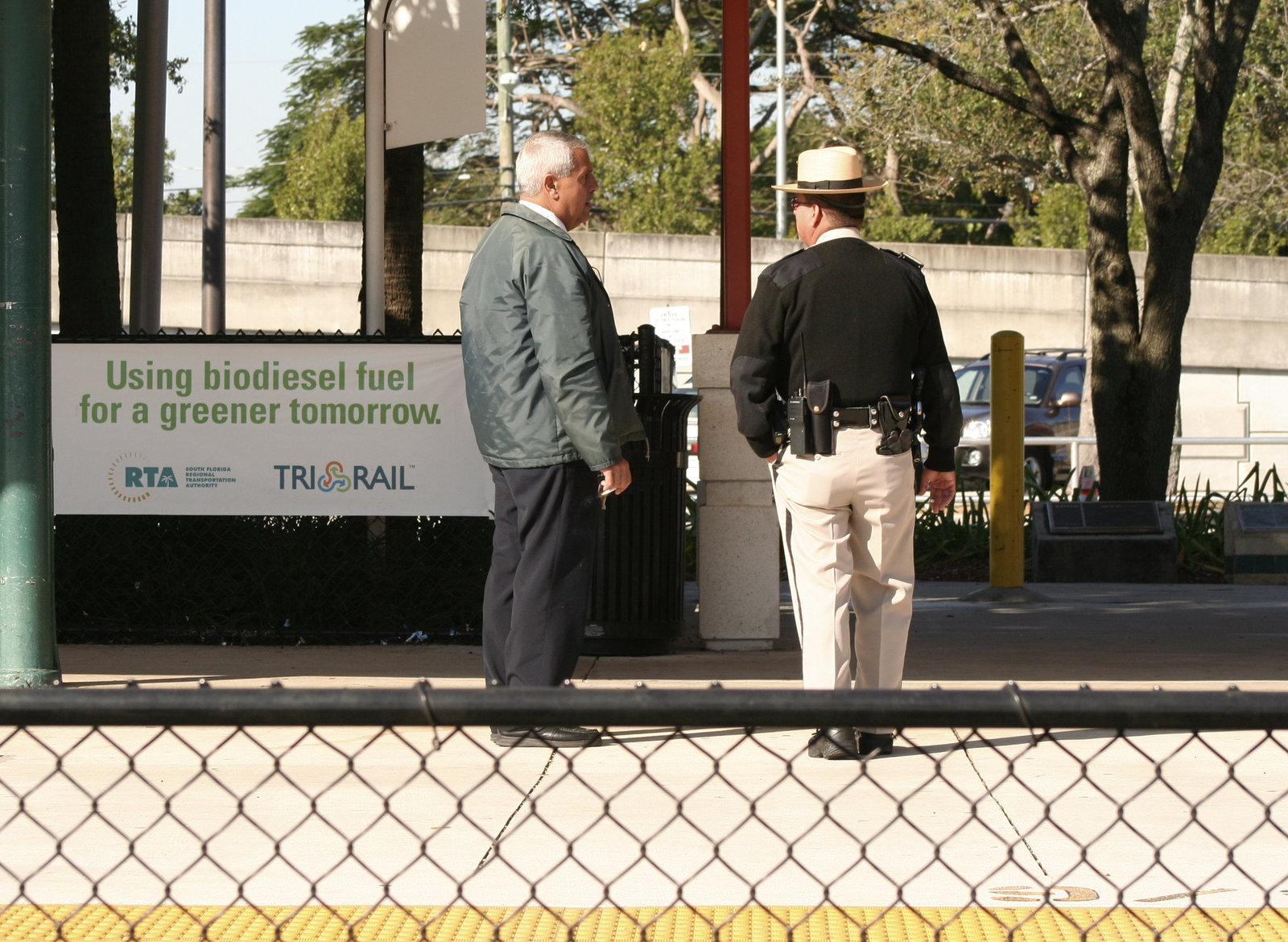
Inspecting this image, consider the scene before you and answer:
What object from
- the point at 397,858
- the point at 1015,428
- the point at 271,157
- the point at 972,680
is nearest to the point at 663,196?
the point at 271,157

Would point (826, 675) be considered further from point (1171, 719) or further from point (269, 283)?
point (269, 283)

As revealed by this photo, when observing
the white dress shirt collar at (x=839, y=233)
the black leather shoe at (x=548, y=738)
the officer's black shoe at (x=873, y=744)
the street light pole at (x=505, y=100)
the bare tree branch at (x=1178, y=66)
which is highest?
the street light pole at (x=505, y=100)

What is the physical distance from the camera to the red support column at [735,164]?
24.2 feet

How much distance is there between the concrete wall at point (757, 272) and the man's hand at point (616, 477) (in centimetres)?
2374

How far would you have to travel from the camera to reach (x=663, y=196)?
35.7 meters

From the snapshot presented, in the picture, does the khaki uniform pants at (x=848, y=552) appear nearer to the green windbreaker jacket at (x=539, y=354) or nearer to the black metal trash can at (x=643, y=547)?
the green windbreaker jacket at (x=539, y=354)

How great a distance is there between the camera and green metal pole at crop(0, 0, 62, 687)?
20.0ft

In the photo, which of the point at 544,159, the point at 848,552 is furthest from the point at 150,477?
the point at 848,552

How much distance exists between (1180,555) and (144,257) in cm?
818

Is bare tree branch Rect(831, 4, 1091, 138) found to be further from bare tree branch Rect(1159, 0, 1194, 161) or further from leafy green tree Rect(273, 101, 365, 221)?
leafy green tree Rect(273, 101, 365, 221)

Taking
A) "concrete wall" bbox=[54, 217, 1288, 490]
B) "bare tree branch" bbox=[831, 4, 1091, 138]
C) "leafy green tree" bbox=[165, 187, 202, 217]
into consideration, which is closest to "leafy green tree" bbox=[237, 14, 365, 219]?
"leafy green tree" bbox=[165, 187, 202, 217]

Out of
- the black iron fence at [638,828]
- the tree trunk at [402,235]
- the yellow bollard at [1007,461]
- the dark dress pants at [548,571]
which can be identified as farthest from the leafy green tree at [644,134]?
the black iron fence at [638,828]

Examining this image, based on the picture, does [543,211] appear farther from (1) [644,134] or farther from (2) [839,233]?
(1) [644,134]

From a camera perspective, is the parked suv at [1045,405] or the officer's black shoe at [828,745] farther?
the parked suv at [1045,405]
